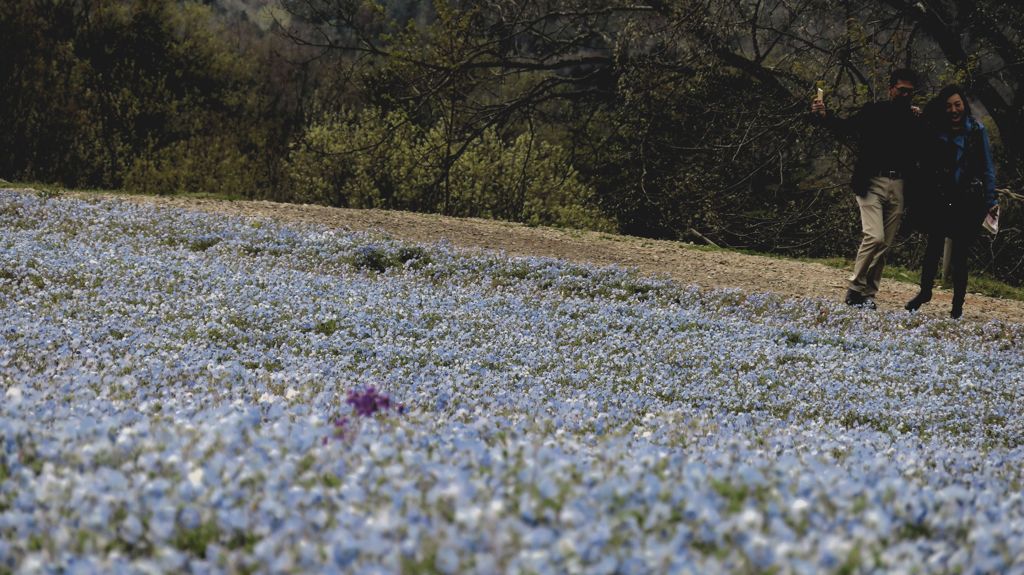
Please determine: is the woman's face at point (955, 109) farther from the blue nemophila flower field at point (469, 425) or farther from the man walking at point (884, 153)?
the blue nemophila flower field at point (469, 425)

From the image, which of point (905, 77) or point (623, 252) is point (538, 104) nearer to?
point (623, 252)

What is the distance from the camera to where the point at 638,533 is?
2156 mm

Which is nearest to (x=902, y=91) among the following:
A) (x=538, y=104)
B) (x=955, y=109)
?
(x=955, y=109)

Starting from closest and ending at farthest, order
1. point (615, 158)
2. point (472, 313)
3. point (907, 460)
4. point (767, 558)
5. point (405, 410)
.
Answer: point (767, 558)
point (907, 460)
point (405, 410)
point (472, 313)
point (615, 158)

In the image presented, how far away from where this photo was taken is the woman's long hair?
10547mm

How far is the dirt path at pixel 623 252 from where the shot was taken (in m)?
13.2

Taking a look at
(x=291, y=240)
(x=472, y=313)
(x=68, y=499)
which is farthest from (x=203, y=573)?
(x=291, y=240)

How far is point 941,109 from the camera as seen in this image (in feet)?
34.8

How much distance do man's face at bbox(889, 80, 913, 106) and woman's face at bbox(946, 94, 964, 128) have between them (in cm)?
51

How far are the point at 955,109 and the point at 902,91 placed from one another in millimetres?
699

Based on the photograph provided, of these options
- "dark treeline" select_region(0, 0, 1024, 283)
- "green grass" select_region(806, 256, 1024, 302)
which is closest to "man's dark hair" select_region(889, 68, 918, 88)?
"dark treeline" select_region(0, 0, 1024, 283)

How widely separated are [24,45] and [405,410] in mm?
27271

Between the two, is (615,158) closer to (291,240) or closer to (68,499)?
(291,240)

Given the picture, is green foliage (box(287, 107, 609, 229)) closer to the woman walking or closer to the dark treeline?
the dark treeline
